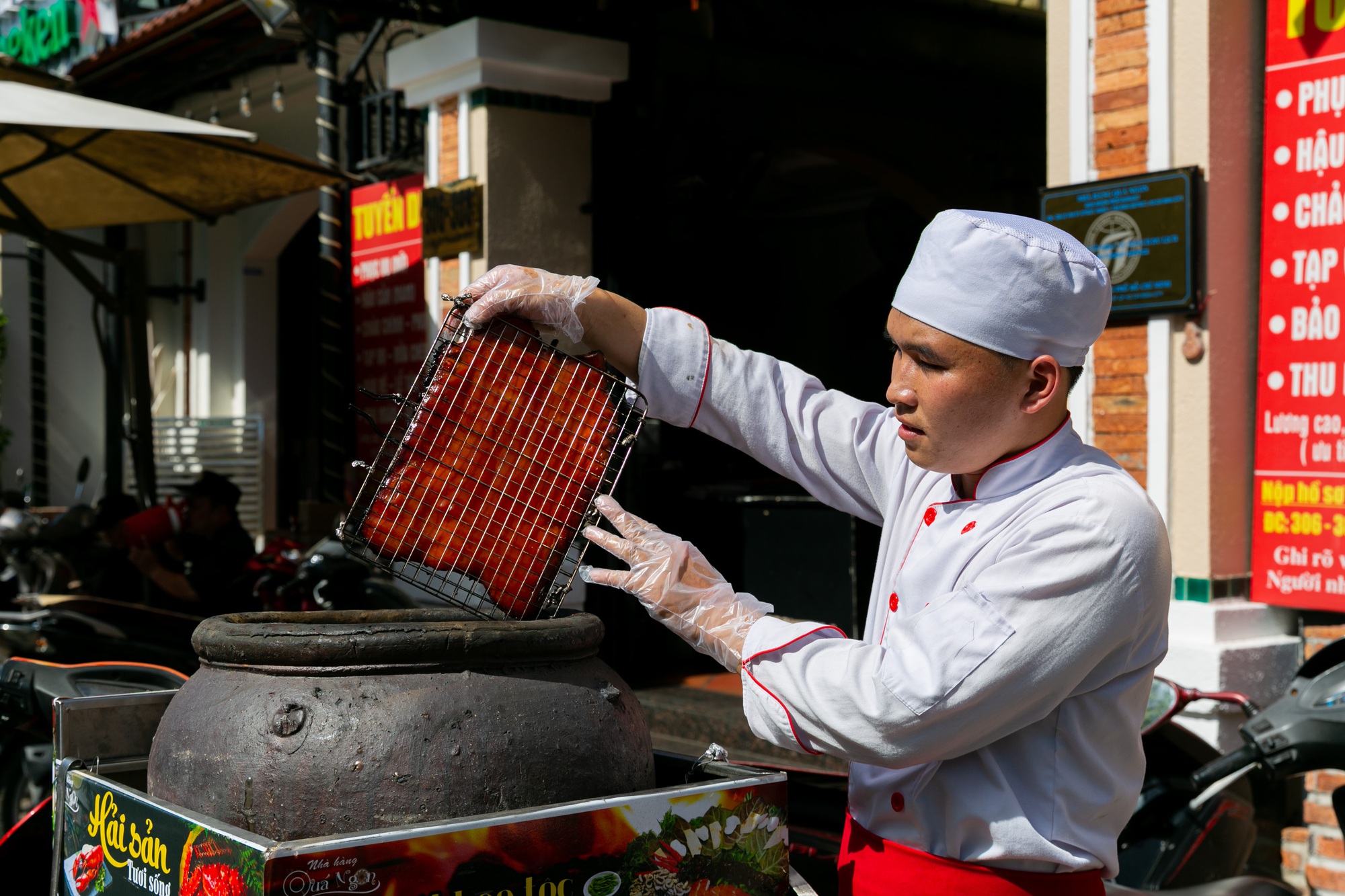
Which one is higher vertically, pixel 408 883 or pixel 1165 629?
pixel 1165 629

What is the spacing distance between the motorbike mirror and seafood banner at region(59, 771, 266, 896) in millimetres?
2402

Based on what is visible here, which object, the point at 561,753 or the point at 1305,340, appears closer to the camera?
the point at 561,753

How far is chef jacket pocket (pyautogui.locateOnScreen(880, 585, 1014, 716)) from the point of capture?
167 cm

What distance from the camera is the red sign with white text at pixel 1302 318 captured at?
4348 millimetres

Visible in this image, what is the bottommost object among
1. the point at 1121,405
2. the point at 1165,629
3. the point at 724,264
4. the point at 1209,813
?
the point at 1209,813

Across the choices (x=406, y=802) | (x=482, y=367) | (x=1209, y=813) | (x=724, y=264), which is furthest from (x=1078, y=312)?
(x=724, y=264)

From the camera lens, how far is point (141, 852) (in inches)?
74.3

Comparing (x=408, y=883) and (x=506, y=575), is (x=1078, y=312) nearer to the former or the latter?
(x=506, y=575)

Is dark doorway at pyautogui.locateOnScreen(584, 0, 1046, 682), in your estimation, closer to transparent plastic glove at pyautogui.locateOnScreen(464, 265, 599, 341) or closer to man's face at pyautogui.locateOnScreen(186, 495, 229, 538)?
man's face at pyautogui.locateOnScreen(186, 495, 229, 538)

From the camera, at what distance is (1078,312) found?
6.02 ft

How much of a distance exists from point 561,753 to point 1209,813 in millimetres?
2103

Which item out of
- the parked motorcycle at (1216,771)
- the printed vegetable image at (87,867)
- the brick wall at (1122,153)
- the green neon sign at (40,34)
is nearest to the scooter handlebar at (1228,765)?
Result: the parked motorcycle at (1216,771)

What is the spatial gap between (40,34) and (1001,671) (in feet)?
42.5

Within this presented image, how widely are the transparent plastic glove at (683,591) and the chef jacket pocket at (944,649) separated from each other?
316 millimetres
